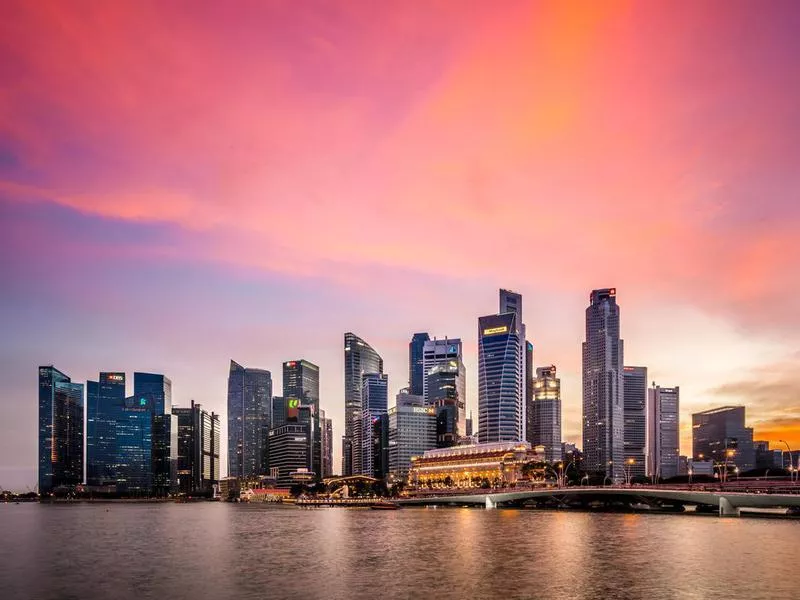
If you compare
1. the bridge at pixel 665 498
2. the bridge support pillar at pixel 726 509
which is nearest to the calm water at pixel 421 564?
the bridge at pixel 665 498

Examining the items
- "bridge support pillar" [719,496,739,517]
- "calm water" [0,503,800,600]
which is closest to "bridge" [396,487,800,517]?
"bridge support pillar" [719,496,739,517]

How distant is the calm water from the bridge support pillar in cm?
1810

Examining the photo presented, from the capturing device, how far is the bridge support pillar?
125m

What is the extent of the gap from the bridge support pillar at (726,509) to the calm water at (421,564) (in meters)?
18.1

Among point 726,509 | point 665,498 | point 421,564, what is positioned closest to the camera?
point 421,564

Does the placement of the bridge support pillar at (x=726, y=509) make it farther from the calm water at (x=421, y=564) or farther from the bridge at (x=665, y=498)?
the calm water at (x=421, y=564)

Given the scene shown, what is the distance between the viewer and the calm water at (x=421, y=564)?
51781mm

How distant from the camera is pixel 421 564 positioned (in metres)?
65.8

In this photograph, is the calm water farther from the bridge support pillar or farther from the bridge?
the bridge support pillar

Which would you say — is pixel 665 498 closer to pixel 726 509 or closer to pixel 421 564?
pixel 726 509

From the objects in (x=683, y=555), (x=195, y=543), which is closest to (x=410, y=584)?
(x=683, y=555)

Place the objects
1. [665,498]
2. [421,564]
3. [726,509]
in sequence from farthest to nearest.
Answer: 1. [665,498]
2. [726,509]
3. [421,564]

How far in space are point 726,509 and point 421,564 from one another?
286ft

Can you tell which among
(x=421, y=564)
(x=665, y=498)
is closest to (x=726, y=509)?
(x=665, y=498)
